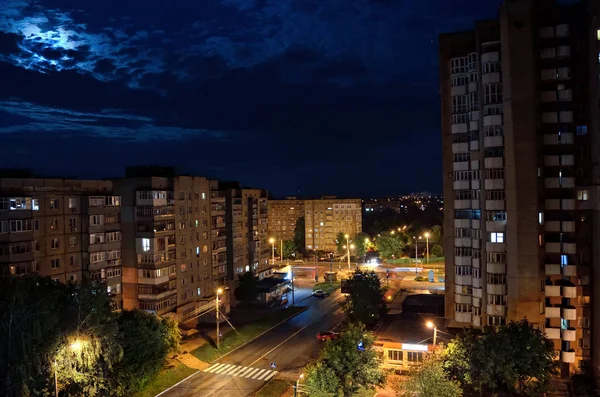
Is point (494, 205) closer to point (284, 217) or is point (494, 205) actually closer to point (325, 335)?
point (325, 335)

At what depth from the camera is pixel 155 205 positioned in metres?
63.1

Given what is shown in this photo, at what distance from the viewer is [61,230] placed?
56.2 metres

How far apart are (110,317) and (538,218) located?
41.8 metres

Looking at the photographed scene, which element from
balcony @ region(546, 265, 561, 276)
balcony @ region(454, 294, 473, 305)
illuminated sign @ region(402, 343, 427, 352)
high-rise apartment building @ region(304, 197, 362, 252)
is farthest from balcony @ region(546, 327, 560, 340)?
high-rise apartment building @ region(304, 197, 362, 252)

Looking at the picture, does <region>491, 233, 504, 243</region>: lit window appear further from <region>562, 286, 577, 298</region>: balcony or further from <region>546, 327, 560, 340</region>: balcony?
<region>546, 327, 560, 340</region>: balcony

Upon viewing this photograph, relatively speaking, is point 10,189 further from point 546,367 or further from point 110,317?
point 546,367

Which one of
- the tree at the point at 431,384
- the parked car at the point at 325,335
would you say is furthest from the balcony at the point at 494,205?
the parked car at the point at 325,335

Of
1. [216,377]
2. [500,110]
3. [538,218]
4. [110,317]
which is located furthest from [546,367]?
Answer: [110,317]

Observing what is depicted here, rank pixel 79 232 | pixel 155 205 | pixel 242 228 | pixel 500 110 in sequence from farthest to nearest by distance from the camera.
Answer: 1. pixel 242 228
2. pixel 155 205
3. pixel 79 232
4. pixel 500 110

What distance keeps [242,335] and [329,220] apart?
100790 millimetres

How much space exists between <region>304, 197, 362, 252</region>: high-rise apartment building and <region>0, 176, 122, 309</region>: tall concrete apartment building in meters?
104

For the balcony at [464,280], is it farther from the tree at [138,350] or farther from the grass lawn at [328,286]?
the grass lawn at [328,286]

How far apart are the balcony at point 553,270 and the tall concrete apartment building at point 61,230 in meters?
50.5

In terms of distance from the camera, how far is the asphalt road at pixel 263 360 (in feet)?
152
